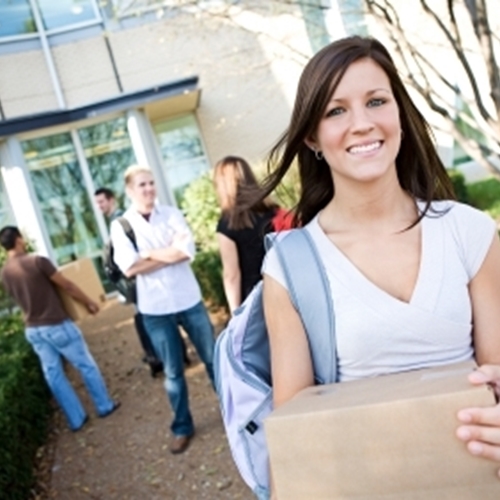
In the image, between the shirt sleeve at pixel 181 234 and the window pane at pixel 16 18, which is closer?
the shirt sleeve at pixel 181 234

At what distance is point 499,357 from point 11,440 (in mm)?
3659

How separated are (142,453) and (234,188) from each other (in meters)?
2.19

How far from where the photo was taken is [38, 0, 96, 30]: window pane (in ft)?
36.1

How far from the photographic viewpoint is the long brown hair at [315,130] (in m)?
1.37

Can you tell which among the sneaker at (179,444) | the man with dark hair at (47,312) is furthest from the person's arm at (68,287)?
the sneaker at (179,444)

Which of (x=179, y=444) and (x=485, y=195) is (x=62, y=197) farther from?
(x=179, y=444)

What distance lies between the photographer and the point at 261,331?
1.49m

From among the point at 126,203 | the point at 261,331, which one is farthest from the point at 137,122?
the point at 261,331

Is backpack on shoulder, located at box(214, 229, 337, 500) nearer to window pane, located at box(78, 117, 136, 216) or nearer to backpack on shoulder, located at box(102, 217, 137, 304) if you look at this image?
backpack on shoulder, located at box(102, 217, 137, 304)

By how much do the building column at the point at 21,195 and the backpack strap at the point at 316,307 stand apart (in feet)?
35.8

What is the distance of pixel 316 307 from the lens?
4.38ft

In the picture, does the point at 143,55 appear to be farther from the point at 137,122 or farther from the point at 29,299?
the point at 29,299

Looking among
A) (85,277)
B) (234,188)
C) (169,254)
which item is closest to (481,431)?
(234,188)

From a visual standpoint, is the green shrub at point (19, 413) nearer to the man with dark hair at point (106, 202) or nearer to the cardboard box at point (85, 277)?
the cardboard box at point (85, 277)
